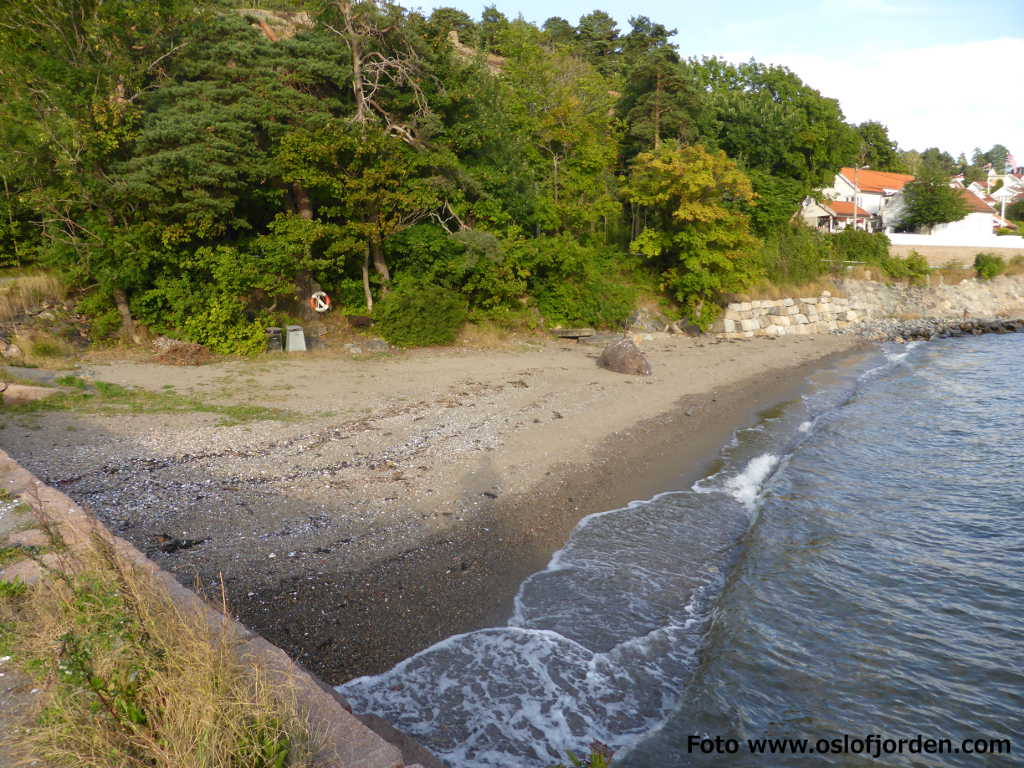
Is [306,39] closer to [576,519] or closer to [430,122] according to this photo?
[430,122]

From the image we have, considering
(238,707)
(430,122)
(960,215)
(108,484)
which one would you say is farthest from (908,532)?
(960,215)

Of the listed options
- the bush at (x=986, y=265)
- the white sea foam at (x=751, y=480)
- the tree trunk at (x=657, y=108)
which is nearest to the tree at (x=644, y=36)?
the tree trunk at (x=657, y=108)

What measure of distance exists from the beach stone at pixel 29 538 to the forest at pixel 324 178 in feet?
44.4

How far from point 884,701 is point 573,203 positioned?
22.9 metres

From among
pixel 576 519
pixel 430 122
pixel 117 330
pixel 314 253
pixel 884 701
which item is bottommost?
pixel 884 701

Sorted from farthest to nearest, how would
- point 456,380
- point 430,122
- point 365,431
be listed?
point 430,122 → point 456,380 → point 365,431

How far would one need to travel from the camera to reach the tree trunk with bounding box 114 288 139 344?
1877 centimetres

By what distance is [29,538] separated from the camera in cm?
565

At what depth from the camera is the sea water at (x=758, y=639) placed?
577 cm

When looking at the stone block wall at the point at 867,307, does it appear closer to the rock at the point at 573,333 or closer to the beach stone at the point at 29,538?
the rock at the point at 573,333

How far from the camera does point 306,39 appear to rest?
65.7 feet

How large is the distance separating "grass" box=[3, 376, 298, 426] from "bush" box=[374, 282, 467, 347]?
27.5ft

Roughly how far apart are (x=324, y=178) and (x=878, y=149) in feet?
232

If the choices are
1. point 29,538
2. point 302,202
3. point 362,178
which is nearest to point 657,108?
point 362,178
